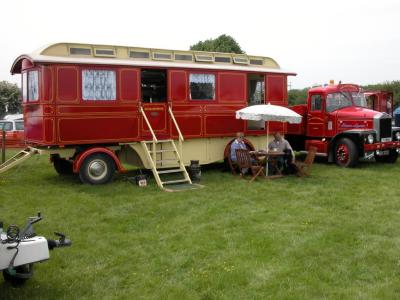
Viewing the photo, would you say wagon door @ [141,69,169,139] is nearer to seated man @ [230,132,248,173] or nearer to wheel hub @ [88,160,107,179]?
wheel hub @ [88,160,107,179]

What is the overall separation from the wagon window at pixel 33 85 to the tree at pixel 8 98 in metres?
34.3

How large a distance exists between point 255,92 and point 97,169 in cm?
537

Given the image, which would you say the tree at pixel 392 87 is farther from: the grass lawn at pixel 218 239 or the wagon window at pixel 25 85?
the wagon window at pixel 25 85

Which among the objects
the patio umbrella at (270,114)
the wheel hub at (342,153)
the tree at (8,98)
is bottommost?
the wheel hub at (342,153)

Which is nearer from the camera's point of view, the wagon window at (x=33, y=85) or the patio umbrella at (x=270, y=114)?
the wagon window at (x=33, y=85)

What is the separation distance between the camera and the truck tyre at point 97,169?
10.6 meters

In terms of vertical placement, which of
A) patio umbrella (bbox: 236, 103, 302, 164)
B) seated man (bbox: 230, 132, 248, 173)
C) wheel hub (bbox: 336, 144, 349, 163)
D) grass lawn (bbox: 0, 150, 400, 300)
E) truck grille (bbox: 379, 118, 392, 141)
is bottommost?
grass lawn (bbox: 0, 150, 400, 300)

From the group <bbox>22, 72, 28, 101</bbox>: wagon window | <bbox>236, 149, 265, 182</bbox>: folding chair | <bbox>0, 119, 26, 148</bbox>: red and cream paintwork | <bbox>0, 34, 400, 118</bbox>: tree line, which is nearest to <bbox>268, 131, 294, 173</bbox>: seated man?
<bbox>236, 149, 265, 182</bbox>: folding chair

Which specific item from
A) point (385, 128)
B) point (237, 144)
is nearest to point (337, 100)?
point (385, 128)

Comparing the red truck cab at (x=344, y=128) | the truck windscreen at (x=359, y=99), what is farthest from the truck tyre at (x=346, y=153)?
the truck windscreen at (x=359, y=99)

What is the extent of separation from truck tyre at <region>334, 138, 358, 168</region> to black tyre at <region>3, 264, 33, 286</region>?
33.2 feet

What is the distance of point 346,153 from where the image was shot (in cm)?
1332

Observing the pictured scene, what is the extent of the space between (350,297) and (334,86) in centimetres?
1069

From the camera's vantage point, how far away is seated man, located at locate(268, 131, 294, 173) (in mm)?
12078
